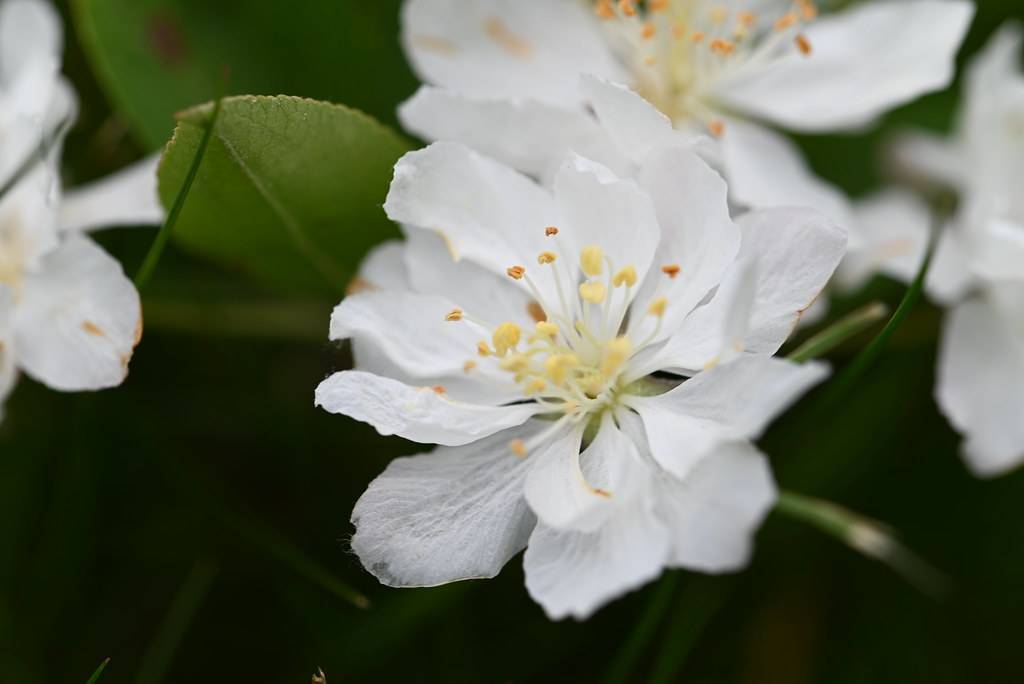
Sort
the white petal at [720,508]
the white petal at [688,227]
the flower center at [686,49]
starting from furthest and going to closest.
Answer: the flower center at [686,49] < the white petal at [688,227] < the white petal at [720,508]

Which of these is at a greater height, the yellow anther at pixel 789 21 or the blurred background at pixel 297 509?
the yellow anther at pixel 789 21

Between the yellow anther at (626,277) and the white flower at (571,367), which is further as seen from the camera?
the yellow anther at (626,277)

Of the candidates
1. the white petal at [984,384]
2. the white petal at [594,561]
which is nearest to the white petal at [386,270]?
the white petal at [594,561]

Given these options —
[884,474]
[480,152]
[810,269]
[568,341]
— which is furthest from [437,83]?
[884,474]

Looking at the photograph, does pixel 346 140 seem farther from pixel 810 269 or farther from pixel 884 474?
pixel 884 474

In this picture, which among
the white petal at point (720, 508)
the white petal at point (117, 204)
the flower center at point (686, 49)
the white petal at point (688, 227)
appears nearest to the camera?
the white petal at point (720, 508)

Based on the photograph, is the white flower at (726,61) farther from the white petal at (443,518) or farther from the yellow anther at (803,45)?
the white petal at (443,518)

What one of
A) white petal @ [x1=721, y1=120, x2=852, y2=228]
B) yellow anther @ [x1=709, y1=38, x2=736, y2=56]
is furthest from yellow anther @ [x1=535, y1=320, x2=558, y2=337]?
yellow anther @ [x1=709, y1=38, x2=736, y2=56]

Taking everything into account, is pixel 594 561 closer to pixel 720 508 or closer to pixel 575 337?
pixel 720 508

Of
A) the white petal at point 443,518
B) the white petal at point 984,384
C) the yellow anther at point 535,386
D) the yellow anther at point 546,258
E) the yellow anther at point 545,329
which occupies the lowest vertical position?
the white petal at point 984,384

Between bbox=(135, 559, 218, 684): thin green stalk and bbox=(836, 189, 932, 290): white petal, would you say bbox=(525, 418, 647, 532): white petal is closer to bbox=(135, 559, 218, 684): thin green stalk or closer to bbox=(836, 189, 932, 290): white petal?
bbox=(836, 189, 932, 290): white petal
